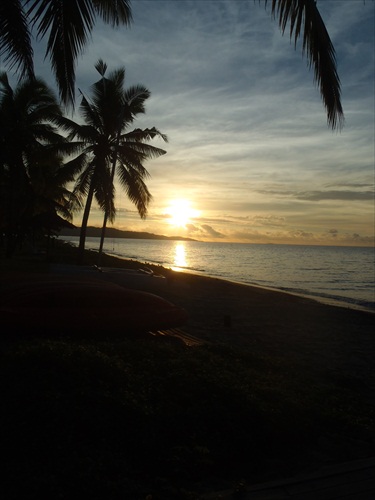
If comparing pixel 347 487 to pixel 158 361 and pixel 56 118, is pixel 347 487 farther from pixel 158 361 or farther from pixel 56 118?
pixel 56 118

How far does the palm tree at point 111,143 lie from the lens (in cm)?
2533

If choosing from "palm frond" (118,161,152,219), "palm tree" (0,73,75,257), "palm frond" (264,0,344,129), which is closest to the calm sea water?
"palm frond" (118,161,152,219)

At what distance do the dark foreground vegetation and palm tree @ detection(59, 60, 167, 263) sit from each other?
1918 centimetres

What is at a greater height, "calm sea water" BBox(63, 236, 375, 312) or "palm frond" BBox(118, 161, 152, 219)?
"palm frond" BBox(118, 161, 152, 219)

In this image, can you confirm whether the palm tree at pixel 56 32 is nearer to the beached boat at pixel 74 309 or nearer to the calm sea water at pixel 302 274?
the beached boat at pixel 74 309

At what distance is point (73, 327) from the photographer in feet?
28.6

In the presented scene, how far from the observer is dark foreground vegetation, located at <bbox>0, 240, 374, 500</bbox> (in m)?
3.84

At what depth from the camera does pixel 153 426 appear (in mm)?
4809

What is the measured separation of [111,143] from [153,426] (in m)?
23.3

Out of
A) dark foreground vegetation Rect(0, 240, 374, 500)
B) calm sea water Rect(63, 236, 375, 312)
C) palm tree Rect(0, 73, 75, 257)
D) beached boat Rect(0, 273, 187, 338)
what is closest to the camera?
dark foreground vegetation Rect(0, 240, 374, 500)

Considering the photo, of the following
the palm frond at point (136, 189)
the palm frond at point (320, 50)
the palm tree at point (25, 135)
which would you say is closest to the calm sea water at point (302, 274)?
the palm frond at point (136, 189)

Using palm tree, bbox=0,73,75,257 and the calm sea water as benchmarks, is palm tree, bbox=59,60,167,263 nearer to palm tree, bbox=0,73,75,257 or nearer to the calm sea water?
palm tree, bbox=0,73,75,257

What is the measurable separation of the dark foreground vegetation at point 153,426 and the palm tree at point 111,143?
19.2 metres

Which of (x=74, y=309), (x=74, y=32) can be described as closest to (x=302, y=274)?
(x=74, y=309)
